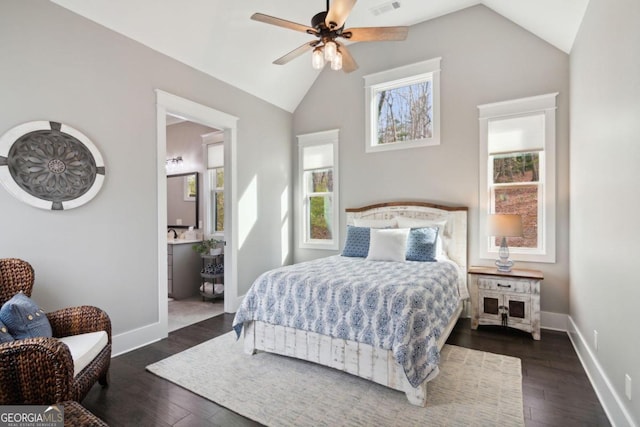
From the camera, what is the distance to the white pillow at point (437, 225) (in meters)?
3.94

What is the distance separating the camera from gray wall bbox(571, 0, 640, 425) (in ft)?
5.61

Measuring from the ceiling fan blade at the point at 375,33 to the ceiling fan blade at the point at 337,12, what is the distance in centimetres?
15

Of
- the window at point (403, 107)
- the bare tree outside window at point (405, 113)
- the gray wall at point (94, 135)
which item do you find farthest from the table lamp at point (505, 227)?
the gray wall at point (94, 135)

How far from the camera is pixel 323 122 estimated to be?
5.28 metres

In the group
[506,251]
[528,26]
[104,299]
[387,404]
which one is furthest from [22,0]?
[506,251]

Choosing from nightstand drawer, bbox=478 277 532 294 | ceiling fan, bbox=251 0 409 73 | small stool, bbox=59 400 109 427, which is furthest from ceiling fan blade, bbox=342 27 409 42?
small stool, bbox=59 400 109 427

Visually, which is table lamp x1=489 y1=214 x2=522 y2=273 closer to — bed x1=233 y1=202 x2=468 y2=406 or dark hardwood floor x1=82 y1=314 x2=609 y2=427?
bed x1=233 y1=202 x2=468 y2=406

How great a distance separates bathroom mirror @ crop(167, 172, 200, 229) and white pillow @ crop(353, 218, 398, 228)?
3317 mm

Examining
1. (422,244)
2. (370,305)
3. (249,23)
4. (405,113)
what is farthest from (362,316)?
(249,23)

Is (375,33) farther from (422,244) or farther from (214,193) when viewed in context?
(214,193)

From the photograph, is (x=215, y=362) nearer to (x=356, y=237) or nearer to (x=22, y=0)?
(x=356, y=237)

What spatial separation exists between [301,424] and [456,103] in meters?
4.03

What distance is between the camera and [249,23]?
3824 mm

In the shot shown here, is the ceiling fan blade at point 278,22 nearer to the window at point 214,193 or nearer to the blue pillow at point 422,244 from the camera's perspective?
the blue pillow at point 422,244
